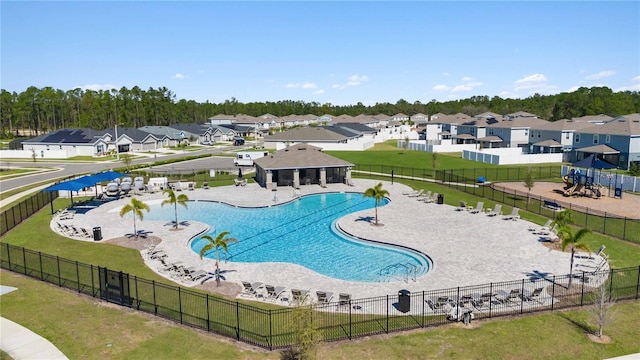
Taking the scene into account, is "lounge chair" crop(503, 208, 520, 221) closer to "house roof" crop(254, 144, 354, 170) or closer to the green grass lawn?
the green grass lawn

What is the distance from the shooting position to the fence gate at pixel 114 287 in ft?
66.7

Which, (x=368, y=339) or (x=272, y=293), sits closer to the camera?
(x=368, y=339)

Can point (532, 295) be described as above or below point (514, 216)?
below

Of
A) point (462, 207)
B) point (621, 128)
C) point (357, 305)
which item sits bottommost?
point (357, 305)

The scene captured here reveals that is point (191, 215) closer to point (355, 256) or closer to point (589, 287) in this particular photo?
point (355, 256)

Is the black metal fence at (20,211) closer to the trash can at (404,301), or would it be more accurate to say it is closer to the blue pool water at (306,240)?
the blue pool water at (306,240)

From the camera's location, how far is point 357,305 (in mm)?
20359

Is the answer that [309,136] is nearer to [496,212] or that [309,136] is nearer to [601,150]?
[601,150]

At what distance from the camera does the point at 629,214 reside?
1515 inches

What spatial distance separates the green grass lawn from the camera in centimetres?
1617

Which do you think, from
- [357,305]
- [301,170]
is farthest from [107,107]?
[357,305]

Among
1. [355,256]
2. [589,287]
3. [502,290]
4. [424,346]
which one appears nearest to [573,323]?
[502,290]

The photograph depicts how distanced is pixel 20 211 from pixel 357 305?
32.1m

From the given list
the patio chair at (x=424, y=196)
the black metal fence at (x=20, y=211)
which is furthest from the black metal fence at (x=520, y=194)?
the black metal fence at (x=20, y=211)
